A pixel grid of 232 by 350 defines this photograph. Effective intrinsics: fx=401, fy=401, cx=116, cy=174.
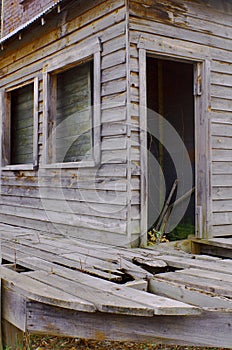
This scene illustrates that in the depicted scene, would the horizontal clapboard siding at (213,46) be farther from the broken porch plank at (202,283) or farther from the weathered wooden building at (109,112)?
the broken porch plank at (202,283)

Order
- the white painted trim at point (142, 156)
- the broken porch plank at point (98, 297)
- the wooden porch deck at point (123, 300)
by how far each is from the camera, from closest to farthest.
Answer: the broken porch plank at point (98, 297)
the wooden porch deck at point (123, 300)
the white painted trim at point (142, 156)

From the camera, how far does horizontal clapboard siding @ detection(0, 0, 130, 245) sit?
4156 mm

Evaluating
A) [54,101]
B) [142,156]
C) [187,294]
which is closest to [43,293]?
[187,294]

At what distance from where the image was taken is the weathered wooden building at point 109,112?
412 centimetres

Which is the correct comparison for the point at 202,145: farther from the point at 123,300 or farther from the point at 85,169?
the point at 123,300

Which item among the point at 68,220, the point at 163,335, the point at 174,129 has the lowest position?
the point at 163,335

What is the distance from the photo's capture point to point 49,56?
5.43 meters

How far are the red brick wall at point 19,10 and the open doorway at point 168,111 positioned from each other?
2864 millimetres

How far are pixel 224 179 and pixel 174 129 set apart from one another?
6.64 ft

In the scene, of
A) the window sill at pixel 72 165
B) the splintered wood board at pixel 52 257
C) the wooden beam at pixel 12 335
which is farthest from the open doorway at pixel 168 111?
the wooden beam at pixel 12 335

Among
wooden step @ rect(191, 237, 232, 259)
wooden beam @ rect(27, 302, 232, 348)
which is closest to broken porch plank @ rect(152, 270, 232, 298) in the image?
wooden beam @ rect(27, 302, 232, 348)

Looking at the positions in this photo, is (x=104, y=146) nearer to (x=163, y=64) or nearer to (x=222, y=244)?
(x=222, y=244)

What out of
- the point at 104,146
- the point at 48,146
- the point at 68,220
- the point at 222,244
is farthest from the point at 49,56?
the point at 222,244

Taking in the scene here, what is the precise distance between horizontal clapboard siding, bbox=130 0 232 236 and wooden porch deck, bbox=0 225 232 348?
1456 mm
